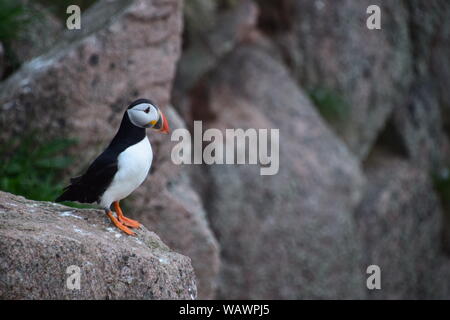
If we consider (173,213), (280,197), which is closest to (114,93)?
(173,213)

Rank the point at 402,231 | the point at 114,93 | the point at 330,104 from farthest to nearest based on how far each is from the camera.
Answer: the point at 402,231 → the point at 330,104 → the point at 114,93

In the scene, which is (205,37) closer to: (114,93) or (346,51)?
(114,93)

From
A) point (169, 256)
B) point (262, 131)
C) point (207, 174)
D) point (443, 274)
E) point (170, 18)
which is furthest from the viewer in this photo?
point (443, 274)

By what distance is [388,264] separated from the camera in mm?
9078

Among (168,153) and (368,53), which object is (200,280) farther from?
(368,53)

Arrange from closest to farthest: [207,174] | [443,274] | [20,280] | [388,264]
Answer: [20,280] < [207,174] < [388,264] < [443,274]

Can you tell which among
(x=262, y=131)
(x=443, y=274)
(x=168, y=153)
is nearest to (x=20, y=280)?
(x=168, y=153)

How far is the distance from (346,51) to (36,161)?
16.3 feet

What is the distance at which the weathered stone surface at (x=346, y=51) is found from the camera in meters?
9.09

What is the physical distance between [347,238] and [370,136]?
86.1 inches

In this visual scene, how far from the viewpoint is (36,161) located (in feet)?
19.0

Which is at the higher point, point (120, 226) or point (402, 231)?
point (402, 231)

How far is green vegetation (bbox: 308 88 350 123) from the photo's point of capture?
9141mm

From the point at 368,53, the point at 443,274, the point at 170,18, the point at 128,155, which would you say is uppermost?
the point at 368,53
